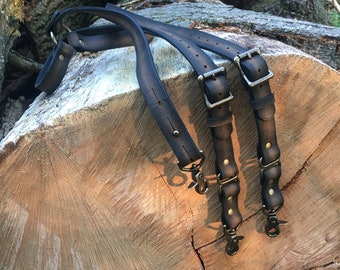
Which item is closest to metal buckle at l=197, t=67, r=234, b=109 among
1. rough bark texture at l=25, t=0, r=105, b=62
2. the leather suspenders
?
the leather suspenders

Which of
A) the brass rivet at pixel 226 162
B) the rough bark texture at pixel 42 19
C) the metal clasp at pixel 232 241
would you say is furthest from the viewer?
the rough bark texture at pixel 42 19

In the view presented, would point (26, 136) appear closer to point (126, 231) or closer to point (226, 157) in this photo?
point (126, 231)

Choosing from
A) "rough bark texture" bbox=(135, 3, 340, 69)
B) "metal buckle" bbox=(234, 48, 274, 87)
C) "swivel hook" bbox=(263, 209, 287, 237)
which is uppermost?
"metal buckle" bbox=(234, 48, 274, 87)

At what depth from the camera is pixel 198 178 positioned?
3.85ft

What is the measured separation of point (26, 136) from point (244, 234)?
2.28 ft

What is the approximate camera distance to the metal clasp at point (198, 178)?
3.70 ft

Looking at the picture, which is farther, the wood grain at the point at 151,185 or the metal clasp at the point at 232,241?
the metal clasp at the point at 232,241

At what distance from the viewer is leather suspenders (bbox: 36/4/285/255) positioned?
42.4 inches

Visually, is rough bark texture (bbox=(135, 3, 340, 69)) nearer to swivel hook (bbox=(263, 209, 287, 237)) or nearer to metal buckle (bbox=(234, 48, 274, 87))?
metal buckle (bbox=(234, 48, 274, 87))

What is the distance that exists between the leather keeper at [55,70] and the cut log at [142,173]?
0.03m

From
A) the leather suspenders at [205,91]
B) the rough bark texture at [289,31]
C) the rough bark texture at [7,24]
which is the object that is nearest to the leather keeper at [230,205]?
the leather suspenders at [205,91]

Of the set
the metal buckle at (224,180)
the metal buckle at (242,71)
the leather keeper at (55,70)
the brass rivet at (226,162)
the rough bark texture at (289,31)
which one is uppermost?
the leather keeper at (55,70)

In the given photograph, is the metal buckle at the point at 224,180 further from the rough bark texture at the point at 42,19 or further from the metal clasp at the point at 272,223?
the rough bark texture at the point at 42,19

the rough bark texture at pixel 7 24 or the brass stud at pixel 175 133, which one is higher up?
the rough bark texture at pixel 7 24
